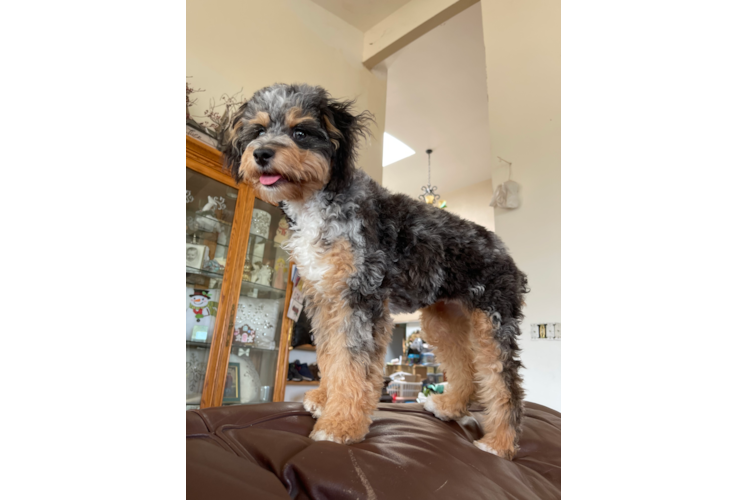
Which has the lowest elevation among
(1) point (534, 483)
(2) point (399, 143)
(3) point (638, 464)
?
(1) point (534, 483)

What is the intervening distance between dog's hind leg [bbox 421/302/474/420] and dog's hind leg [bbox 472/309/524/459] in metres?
0.17

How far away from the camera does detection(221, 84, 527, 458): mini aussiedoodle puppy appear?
145 centimetres

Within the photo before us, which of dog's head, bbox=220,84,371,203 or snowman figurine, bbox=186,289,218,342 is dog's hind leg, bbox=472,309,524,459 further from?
snowman figurine, bbox=186,289,218,342

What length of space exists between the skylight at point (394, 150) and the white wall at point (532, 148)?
118 inches

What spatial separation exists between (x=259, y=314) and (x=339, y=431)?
2.76 meters

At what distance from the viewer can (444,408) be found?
5.72 ft

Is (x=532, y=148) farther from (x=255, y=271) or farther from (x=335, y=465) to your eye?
(x=335, y=465)

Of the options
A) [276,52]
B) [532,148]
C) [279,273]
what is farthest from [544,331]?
[276,52]

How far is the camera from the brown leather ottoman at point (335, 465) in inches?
28.8
